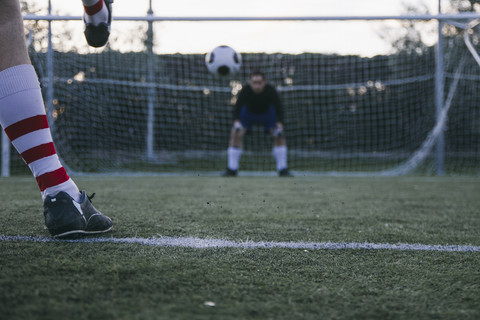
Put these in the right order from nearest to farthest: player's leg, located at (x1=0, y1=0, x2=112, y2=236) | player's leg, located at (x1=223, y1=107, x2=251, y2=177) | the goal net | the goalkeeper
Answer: player's leg, located at (x1=0, y1=0, x2=112, y2=236)
player's leg, located at (x1=223, y1=107, x2=251, y2=177)
the goalkeeper
the goal net

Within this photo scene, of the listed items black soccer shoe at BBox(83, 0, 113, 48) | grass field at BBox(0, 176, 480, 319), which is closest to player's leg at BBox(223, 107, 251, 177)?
grass field at BBox(0, 176, 480, 319)

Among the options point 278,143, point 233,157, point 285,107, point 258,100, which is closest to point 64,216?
point 233,157

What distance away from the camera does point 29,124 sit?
1392mm

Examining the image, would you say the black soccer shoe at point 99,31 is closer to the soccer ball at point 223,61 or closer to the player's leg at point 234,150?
the soccer ball at point 223,61

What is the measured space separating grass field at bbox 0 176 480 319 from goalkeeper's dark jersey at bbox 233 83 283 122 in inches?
158

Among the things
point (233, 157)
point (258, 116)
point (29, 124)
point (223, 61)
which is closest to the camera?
point (29, 124)

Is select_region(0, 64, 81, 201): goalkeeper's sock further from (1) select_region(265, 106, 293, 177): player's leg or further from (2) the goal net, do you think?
(2) the goal net

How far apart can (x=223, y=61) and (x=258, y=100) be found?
1067 mm

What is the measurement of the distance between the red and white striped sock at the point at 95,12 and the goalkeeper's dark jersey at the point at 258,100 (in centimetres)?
427

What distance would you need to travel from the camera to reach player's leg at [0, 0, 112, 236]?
4.45 feet

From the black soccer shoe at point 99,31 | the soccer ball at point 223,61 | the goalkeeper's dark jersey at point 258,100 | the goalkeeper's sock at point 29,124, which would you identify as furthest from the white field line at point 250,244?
the goalkeeper's dark jersey at point 258,100

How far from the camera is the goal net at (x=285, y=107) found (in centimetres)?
641

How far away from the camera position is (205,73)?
298 inches

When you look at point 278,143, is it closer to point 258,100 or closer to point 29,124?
point 258,100
